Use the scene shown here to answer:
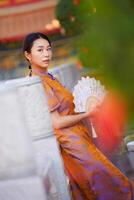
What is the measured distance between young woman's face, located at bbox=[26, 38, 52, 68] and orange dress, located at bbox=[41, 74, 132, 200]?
0.07 meters

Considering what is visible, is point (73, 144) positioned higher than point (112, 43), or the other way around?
point (112, 43)

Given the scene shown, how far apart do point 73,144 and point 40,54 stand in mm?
432

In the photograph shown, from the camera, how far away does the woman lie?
2158 mm

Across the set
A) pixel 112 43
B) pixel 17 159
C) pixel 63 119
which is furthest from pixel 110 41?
pixel 63 119

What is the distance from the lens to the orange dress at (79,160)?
217 centimetres

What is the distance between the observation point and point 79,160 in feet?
7.14

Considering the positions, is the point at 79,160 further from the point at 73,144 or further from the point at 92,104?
the point at 92,104

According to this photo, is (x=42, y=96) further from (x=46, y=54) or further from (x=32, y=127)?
(x=46, y=54)

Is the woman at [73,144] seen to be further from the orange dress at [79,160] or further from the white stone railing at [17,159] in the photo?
the white stone railing at [17,159]

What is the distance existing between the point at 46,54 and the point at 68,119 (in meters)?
0.31

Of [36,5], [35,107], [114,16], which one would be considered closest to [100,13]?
[114,16]

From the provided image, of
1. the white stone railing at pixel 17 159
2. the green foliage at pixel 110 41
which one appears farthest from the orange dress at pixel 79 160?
the green foliage at pixel 110 41

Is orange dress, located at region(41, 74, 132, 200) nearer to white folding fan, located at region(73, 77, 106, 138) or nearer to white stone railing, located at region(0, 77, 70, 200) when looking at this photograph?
white folding fan, located at region(73, 77, 106, 138)

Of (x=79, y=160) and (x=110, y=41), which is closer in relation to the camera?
(x=110, y=41)
